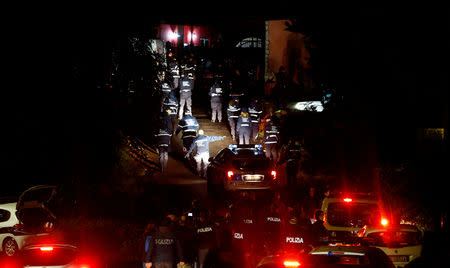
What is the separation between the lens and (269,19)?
39062mm

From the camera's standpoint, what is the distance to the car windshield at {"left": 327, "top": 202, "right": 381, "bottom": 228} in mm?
14555

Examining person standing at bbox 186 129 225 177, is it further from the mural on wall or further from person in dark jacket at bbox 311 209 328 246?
the mural on wall

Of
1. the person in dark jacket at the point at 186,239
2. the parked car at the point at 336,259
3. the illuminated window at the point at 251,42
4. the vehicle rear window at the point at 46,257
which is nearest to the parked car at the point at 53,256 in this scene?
the vehicle rear window at the point at 46,257

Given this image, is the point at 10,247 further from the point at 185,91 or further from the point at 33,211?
the point at 185,91

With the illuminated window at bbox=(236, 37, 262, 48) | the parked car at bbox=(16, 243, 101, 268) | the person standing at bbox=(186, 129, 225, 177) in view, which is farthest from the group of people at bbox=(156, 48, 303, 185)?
the illuminated window at bbox=(236, 37, 262, 48)

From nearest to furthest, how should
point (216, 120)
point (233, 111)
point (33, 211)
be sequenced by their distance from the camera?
point (33, 211), point (233, 111), point (216, 120)

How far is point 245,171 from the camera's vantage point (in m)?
19.2

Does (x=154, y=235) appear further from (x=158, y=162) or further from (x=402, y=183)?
(x=158, y=162)

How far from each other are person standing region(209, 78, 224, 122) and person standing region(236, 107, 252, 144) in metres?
2.87

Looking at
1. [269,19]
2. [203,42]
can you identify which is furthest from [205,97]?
[203,42]

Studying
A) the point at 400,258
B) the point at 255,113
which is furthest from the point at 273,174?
the point at 255,113

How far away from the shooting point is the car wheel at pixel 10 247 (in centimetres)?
1591

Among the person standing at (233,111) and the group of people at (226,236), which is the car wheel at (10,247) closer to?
the group of people at (226,236)

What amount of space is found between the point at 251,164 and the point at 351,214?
5314 millimetres
